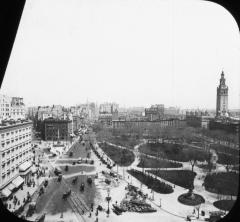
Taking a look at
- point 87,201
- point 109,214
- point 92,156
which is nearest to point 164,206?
point 109,214

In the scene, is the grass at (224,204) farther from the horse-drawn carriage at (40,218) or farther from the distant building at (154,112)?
the distant building at (154,112)

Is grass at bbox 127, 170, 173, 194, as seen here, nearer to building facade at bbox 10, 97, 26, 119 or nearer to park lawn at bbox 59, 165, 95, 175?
park lawn at bbox 59, 165, 95, 175

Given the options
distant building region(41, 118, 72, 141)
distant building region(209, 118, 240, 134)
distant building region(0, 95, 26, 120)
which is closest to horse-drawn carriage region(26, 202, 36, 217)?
distant building region(0, 95, 26, 120)

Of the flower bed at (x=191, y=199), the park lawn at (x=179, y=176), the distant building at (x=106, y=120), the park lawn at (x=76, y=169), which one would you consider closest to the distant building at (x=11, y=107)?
the park lawn at (x=76, y=169)

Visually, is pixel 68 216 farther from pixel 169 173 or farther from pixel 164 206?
pixel 169 173

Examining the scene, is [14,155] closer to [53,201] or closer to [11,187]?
[11,187]
